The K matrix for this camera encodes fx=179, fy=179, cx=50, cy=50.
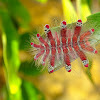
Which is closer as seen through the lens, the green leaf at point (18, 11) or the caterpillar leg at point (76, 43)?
the caterpillar leg at point (76, 43)

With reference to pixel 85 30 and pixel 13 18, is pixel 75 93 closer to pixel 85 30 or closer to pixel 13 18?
pixel 13 18

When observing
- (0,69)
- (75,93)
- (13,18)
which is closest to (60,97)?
(75,93)

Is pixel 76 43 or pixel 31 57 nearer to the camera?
pixel 76 43

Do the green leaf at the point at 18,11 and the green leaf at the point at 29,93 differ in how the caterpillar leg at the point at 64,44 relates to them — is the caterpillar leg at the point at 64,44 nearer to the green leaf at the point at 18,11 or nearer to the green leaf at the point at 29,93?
the green leaf at the point at 29,93

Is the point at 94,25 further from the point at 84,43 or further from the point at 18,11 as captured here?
the point at 18,11

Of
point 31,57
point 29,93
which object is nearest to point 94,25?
point 31,57

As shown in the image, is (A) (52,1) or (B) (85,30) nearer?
(B) (85,30)

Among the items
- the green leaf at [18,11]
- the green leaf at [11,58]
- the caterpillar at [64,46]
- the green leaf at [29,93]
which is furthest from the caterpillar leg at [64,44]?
the green leaf at [18,11]
